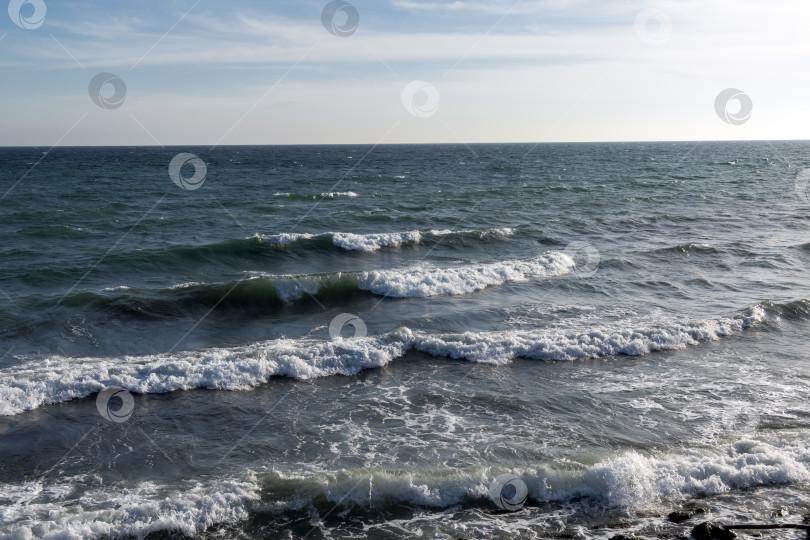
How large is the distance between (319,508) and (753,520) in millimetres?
5907

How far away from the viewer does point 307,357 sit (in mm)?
13602

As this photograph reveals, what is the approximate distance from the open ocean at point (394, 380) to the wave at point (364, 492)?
1.3 inches

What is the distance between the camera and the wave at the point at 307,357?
12.1 metres

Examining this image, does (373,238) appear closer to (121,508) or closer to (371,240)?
(371,240)

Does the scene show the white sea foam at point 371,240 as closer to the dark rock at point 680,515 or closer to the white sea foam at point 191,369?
the white sea foam at point 191,369

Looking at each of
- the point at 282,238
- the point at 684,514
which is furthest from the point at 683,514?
the point at 282,238

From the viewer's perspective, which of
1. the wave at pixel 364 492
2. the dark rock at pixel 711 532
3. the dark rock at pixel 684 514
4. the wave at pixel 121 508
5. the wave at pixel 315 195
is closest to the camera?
the dark rock at pixel 711 532

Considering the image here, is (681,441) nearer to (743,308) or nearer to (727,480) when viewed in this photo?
(727,480)

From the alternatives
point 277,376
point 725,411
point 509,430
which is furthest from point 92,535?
point 725,411

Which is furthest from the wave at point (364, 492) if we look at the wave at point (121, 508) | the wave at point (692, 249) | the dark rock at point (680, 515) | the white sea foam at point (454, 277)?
the wave at point (692, 249)

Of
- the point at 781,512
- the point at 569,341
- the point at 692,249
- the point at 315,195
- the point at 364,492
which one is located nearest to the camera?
the point at 781,512

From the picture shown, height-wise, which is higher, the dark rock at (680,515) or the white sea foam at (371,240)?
the white sea foam at (371,240)

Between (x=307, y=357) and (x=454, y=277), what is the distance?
26.3 feet

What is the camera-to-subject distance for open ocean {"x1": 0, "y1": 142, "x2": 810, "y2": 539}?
8414mm
